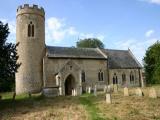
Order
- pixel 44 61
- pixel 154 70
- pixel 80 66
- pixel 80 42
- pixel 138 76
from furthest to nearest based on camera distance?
pixel 80 42
pixel 154 70
pixel 138 76
pixel 80 66
pixel 44 61

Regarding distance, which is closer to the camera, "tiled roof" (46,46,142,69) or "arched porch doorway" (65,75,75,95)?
"arched porch doorway" (65,75,75,95)

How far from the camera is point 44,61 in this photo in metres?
37.6

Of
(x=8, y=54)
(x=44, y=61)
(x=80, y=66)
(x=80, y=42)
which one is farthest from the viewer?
(x=80, y=42)

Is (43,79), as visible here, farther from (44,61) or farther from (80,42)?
(80,42)

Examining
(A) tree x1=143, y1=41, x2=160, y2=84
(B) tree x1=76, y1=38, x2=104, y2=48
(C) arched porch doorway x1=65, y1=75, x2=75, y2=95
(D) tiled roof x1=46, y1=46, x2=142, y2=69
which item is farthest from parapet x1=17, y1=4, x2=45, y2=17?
(B) tree x1=76, y1=38, x2=104, y2=48

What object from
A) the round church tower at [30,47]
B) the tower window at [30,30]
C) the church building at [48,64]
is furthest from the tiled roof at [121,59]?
the tower window at [30,30]

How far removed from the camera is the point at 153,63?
A: 57.6 metres

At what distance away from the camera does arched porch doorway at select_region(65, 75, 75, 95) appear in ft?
127

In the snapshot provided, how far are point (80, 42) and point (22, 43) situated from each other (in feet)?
139

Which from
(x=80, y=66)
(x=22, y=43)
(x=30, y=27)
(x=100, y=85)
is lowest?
(x=100, y=85)

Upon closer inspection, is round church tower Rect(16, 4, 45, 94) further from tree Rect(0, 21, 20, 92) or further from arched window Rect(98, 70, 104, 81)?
tree Rect(0, 21, 20, 92)

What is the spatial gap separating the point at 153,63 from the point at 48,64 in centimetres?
2874

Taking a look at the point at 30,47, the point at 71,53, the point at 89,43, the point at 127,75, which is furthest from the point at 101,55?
the point at 89,43

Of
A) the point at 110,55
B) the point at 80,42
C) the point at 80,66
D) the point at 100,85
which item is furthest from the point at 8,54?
the point at 80,42
